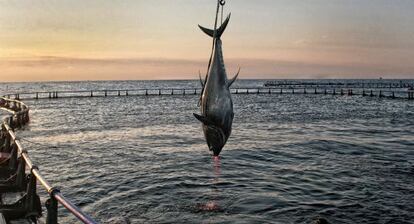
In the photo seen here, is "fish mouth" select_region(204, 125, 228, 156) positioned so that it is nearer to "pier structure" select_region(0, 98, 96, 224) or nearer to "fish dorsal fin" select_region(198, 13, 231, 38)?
"fish dorsal fin" select_region(198, 13, 231, 38)

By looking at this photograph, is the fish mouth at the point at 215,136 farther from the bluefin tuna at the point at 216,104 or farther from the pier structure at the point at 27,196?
the pier structure at the point at 27,196

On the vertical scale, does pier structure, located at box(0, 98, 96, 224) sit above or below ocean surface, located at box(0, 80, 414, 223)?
above

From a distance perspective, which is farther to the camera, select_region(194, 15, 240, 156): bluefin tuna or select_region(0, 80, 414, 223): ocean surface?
select_region(0, 80, 414, 223): ocean surface

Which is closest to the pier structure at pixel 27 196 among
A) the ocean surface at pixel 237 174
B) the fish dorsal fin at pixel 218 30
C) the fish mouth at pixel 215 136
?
the ocean surface at pixel 237 174

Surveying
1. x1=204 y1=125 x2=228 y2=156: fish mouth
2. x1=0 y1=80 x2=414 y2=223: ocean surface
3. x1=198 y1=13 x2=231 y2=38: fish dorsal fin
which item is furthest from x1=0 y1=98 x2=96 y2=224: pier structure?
x1=198 y1=13 x2=231 y2=38: fish dorsal fin

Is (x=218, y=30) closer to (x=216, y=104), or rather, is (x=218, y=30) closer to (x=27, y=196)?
(x=216, y=104)

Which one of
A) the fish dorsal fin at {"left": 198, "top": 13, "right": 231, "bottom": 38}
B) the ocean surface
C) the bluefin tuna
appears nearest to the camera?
the fish dorsal fin at {"left": 198, "top": 13, "right": 231, "bottom": 38}

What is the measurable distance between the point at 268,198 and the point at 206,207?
2.65m

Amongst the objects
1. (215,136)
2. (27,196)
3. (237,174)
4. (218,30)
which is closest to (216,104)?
(215,136)

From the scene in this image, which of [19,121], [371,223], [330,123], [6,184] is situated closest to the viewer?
[6,184]

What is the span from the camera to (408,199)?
46.4 ft

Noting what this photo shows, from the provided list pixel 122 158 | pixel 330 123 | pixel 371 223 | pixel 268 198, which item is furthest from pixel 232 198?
pixel 330 123

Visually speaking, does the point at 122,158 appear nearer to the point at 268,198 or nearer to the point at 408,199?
the point at 268,198

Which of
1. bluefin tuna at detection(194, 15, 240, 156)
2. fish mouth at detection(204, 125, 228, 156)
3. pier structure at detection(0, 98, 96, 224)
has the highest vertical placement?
bluefin tuna at detection(194, 15, 240, 156)
